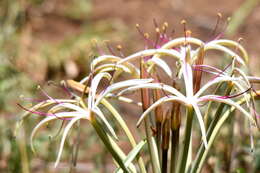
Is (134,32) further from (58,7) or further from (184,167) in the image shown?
(184,167)

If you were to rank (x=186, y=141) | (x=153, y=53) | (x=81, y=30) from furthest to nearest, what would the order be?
(x=81, y=30)
(x=153, y=53)
(x=186, y=141)

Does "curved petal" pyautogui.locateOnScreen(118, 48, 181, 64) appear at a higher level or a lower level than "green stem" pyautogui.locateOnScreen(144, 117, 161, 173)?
higher

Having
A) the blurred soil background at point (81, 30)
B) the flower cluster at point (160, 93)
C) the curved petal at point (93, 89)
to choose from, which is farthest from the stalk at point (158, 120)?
the blurred soil background at point (81, 30)

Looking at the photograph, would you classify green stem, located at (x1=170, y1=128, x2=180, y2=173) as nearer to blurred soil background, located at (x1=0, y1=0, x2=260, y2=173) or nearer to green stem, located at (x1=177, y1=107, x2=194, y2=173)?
green stem, located at (x1=177, y1=107, x2=194, y2=173)

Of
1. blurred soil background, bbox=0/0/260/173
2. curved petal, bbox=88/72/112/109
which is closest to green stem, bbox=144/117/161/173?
curved petal, bbox=88/72/112/109

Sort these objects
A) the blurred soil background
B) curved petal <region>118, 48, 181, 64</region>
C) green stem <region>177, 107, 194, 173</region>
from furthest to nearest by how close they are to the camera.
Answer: the blurred soil background → curved petal <region>118, 48, 181, 64</region> → green stem <region>177, 107, 194, 173</region>

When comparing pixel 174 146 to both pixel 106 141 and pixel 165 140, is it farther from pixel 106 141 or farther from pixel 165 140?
pixel 106 141

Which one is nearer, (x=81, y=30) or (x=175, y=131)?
(x=175, y=131)

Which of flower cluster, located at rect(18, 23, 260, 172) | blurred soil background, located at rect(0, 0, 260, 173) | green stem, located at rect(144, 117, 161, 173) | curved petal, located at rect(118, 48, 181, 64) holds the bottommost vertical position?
green stem, located at rect(144, 117, 161, 173)

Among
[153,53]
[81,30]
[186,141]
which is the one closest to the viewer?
[186,141]

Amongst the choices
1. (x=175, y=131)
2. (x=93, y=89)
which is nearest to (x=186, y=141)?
(x=175, y=131)

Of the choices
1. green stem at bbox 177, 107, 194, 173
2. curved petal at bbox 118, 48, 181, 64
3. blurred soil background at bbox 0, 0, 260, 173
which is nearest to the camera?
green stem at bbox 177, 107, 194, 173

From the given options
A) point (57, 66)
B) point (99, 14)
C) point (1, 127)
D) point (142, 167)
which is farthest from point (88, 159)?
point (99, 14)
